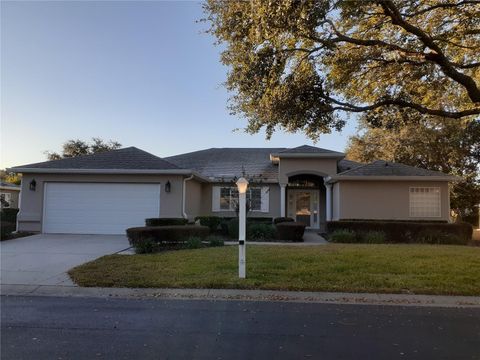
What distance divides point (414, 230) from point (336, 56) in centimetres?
871

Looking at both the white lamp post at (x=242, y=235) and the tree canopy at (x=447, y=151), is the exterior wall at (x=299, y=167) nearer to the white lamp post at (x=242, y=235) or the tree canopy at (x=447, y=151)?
the tree canopy at (x=447, y=151)

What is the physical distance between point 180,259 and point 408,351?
23.5 feet

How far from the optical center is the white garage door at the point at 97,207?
18.2 meters

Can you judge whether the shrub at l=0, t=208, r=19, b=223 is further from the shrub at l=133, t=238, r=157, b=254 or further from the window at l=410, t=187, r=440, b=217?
the window at l=410, t=187, r=440, b=217

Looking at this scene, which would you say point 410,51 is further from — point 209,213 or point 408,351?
point 209,213

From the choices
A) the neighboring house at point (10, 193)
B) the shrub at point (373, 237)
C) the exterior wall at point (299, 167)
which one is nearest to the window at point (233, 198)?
the exterior wall at point (299, 167)

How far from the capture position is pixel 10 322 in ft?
20.1

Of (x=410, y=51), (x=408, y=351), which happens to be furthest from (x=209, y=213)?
(x=408, y=351)

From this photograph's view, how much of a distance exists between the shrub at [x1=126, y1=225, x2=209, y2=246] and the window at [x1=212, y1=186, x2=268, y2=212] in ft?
25.7

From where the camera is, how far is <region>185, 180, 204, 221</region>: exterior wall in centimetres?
1979

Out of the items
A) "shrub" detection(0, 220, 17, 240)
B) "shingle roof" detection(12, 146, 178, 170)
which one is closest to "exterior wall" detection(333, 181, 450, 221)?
"shingle roof" detection(12, 146, 178, 170)

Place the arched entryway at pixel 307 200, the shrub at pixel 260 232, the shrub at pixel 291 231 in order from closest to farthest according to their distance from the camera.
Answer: the shrub at pixel 291 231, the shrub at pixel 260 232, the arched entryway at pixel 307 200

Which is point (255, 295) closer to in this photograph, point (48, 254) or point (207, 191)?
point (48, 254)

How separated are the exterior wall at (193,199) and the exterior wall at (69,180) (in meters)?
1.07
